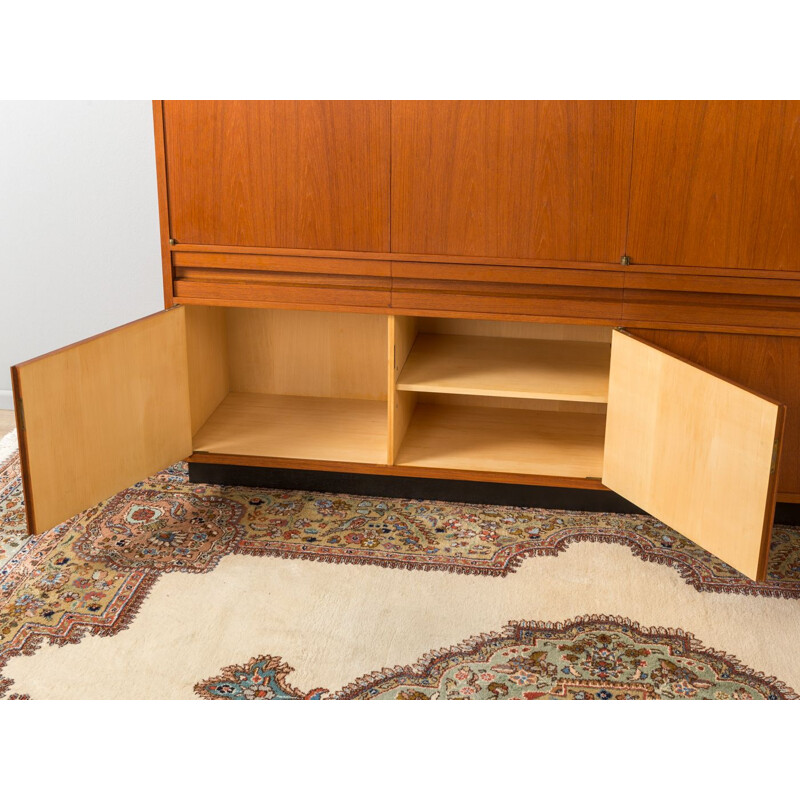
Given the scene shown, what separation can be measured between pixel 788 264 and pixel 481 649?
132 cm

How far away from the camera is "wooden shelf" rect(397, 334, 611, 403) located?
9.71 feet

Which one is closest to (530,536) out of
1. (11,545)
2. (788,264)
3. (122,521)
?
(788,264)

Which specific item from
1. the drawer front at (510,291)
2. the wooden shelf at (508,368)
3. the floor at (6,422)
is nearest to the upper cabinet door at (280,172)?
the drawer front at (510,291)

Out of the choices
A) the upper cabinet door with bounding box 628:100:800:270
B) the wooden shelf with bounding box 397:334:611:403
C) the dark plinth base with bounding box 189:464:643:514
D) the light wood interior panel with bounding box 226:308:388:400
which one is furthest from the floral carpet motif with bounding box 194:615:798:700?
the light wood interior panel with bounding box 226:308:388:400

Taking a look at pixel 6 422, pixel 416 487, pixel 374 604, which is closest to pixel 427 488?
pixel 416 487

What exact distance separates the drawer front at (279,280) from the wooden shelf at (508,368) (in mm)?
321

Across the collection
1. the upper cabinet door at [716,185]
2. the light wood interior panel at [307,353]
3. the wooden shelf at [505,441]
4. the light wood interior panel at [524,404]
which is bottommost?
the wooden shelf at [505,441]

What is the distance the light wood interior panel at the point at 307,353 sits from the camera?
340 cm

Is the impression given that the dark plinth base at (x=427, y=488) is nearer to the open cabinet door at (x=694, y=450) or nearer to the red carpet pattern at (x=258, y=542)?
the red carpet pattern at (x=258, y=542)

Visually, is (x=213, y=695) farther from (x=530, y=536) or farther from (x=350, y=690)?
(x=530, y=536)

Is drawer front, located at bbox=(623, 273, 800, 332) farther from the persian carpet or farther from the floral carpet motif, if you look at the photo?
the floral carpet motif

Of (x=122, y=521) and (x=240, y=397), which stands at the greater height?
(x=240, y=397)

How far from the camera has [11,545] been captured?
111 inches

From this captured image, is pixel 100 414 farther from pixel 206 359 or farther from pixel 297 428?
pixel 297 428
